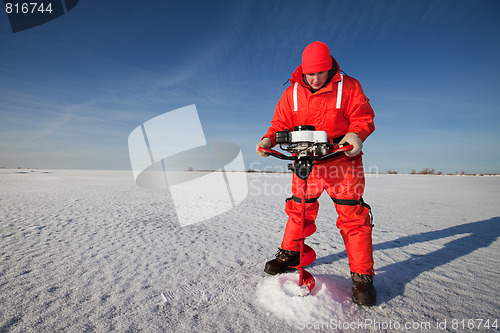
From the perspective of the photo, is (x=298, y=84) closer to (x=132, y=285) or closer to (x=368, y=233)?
(x=368, y=233)

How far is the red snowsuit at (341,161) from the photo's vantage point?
1653mm

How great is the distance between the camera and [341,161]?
5.83 ft

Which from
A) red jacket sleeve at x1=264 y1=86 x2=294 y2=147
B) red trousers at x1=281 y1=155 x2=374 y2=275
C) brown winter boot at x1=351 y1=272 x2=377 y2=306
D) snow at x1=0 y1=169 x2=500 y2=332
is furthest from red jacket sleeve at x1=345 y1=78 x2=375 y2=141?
snow at x1=0 y1=169 x2=500 y2=332

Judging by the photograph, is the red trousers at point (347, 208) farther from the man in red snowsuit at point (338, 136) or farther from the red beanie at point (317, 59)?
the red beanie at point (317, 59)

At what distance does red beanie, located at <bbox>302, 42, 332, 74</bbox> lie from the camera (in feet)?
5.38

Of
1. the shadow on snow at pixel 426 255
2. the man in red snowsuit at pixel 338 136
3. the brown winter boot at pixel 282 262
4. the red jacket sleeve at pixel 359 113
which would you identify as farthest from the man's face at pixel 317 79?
the shadow on snow at pixel 426 255

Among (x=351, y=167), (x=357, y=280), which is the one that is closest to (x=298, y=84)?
(x=351, y=167)

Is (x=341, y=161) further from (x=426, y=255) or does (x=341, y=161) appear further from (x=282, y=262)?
(x=426, y=255)

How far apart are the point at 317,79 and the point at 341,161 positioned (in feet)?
2.27

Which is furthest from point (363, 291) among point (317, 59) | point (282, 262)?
point (317, 59)

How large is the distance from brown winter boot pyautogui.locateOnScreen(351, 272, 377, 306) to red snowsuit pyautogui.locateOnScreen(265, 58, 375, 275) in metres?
0.04

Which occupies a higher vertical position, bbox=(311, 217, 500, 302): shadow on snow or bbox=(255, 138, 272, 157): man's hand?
bbox=(255, 138, 272, 157): man's hand

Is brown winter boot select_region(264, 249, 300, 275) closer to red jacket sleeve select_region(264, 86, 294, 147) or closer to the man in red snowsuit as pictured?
the man in red snowsuit

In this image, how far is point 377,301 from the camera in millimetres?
1581
